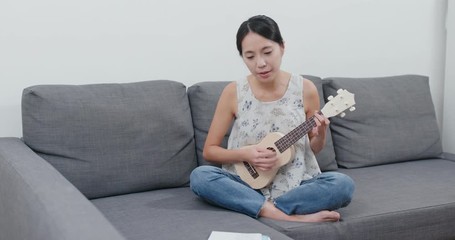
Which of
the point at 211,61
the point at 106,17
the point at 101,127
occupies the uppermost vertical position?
the point at 106,17

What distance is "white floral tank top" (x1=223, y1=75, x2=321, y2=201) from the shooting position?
1998 millimetres

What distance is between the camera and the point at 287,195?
188cm

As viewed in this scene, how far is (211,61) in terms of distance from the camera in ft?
8.36

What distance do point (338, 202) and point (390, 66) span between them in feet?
4.38

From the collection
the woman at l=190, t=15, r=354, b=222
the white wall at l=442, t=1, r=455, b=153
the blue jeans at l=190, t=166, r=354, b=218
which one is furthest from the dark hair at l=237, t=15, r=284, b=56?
the white wall at l=442, t=1, r=455, b=153

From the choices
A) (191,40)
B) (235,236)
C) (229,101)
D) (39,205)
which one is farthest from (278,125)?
(39,205)

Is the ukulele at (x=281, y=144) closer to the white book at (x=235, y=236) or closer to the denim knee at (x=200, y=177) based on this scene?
the denim knee at (x=200, y=177)

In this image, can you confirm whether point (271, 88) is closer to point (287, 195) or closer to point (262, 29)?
point (262, 29)

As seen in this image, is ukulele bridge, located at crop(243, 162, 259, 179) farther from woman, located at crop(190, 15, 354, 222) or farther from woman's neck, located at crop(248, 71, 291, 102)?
woman's neck, located at crop(248, 71, 291, 102)

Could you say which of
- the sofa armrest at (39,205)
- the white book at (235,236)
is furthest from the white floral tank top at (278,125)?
the sofa armrest at (39,205)

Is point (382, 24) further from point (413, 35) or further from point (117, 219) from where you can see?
point (117, 219)

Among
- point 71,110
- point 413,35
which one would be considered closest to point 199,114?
point 71,110

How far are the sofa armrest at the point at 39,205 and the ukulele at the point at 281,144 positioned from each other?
2.30 ft

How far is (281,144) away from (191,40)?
2.58 ft
